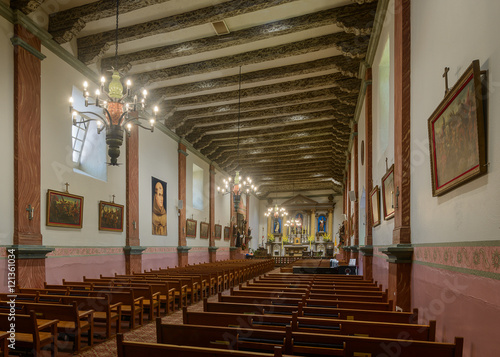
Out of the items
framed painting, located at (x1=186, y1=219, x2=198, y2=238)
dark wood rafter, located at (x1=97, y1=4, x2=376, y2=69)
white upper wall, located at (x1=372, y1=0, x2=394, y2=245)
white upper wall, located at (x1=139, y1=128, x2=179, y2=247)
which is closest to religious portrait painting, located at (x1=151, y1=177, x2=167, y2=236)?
white upper wall, located at (x1=139, y1=128, x2=179, y2=247)

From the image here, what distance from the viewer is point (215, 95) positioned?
12.4 metres

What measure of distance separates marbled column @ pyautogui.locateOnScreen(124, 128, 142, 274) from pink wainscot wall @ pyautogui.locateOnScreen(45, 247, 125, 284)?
0.31 metres

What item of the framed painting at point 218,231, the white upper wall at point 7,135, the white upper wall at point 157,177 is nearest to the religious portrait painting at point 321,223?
the framed painting at point 218,231

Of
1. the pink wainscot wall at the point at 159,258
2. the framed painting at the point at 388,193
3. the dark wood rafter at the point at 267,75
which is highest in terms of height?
the dark wood rafter at the point at 267,75

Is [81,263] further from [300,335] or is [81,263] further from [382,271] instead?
[300,335]

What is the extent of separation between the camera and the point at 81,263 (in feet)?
28.5

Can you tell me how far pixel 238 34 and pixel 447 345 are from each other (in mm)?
8092

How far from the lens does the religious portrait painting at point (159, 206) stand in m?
12.7

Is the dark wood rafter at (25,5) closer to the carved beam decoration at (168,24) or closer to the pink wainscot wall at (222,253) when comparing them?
the carved beam decoration at (168,24)

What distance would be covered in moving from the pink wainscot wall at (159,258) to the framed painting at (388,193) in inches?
324

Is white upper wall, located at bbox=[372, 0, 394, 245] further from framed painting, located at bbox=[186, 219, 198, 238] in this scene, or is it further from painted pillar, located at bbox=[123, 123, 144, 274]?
framed painting, located at bbox=[186, 219, 198, 238]

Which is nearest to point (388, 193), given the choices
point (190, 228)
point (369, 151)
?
point (369, 151)

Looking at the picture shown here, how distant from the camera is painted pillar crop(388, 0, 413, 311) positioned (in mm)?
Answer: 4645

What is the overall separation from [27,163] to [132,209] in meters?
4.17
